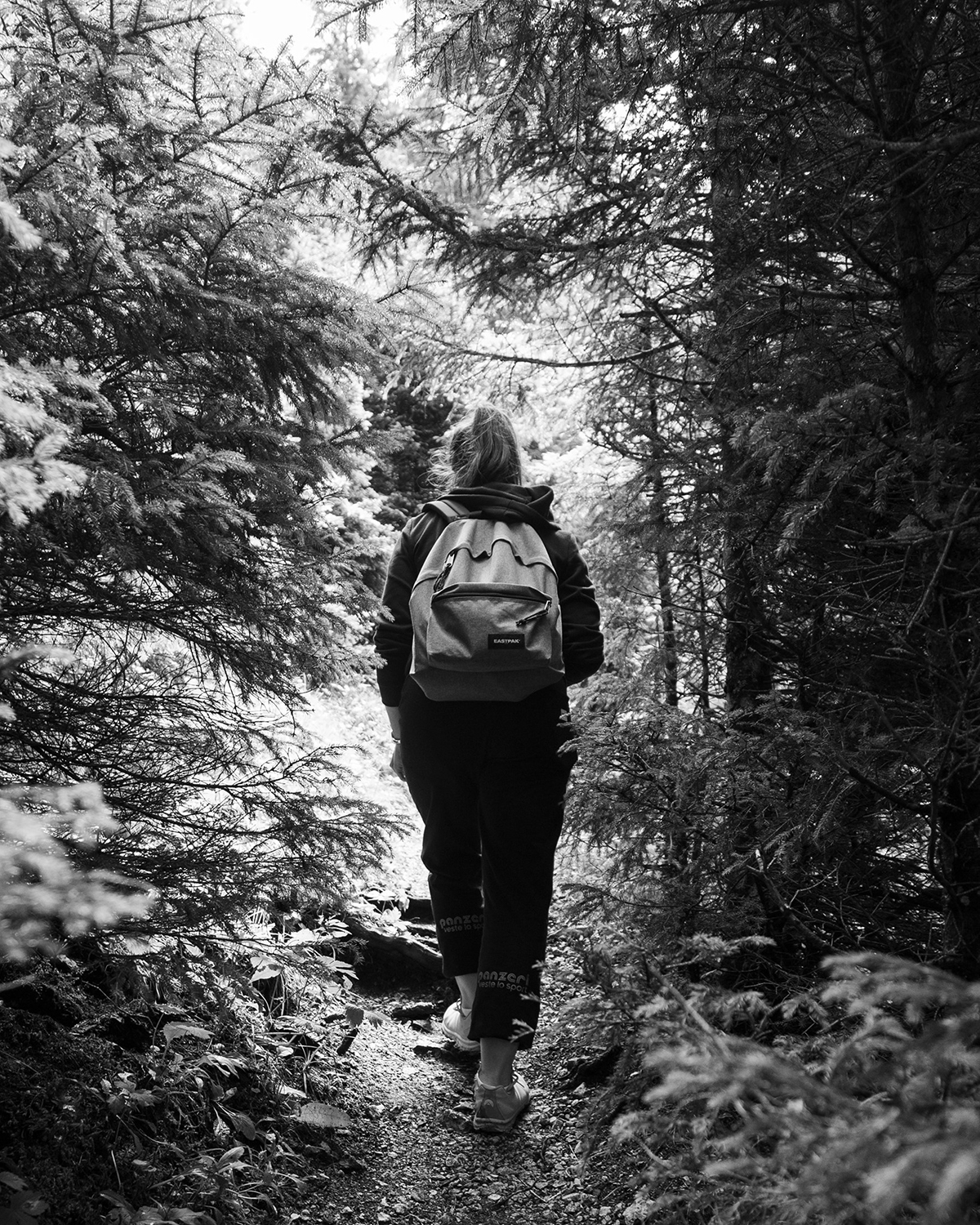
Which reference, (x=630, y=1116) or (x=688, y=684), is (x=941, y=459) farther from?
(x=688, y=684)

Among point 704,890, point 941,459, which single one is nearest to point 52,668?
point 704,890

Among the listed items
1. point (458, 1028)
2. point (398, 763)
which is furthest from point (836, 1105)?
point (458, 1028)

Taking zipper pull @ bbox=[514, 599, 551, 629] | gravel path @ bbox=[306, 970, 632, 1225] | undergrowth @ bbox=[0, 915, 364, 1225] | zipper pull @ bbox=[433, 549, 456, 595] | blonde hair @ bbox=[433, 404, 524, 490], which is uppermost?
blonde hair @ bbox=[433, 404, 524, 490]

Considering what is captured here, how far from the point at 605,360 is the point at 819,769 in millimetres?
3052

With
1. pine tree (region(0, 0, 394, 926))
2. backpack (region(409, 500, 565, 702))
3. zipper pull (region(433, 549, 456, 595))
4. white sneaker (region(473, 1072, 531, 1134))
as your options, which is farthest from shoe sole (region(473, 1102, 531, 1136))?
zipper pull (region(433, 549, 456, 595))

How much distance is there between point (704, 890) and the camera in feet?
11.0

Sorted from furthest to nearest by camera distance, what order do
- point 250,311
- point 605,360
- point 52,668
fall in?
point 605,360 → point 52,668 → point 250,311

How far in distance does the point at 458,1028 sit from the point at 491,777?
131 cm

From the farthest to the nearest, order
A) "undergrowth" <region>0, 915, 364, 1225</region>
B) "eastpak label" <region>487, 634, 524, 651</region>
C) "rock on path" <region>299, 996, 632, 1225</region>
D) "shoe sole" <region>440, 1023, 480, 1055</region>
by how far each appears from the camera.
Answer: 1. "shoe sole" <region>440, 1023, 480, 1055</region>
2. "eastpak label" <region>487, 634, 524, 651</region>
3. "rock on path" <region>299, 996, 632, 1225</region>
4. "undergrowth" <region>0, 915, 364, 1225</region>

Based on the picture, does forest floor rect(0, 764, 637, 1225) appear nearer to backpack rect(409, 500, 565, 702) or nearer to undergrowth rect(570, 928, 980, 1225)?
undergrowth rect(570, 928, 980, 1225)

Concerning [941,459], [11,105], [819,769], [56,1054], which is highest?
[11,105]

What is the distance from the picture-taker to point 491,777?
3.52m

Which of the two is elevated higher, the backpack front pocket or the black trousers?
the backpack front pocket

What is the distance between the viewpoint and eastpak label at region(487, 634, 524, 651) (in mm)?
3227
